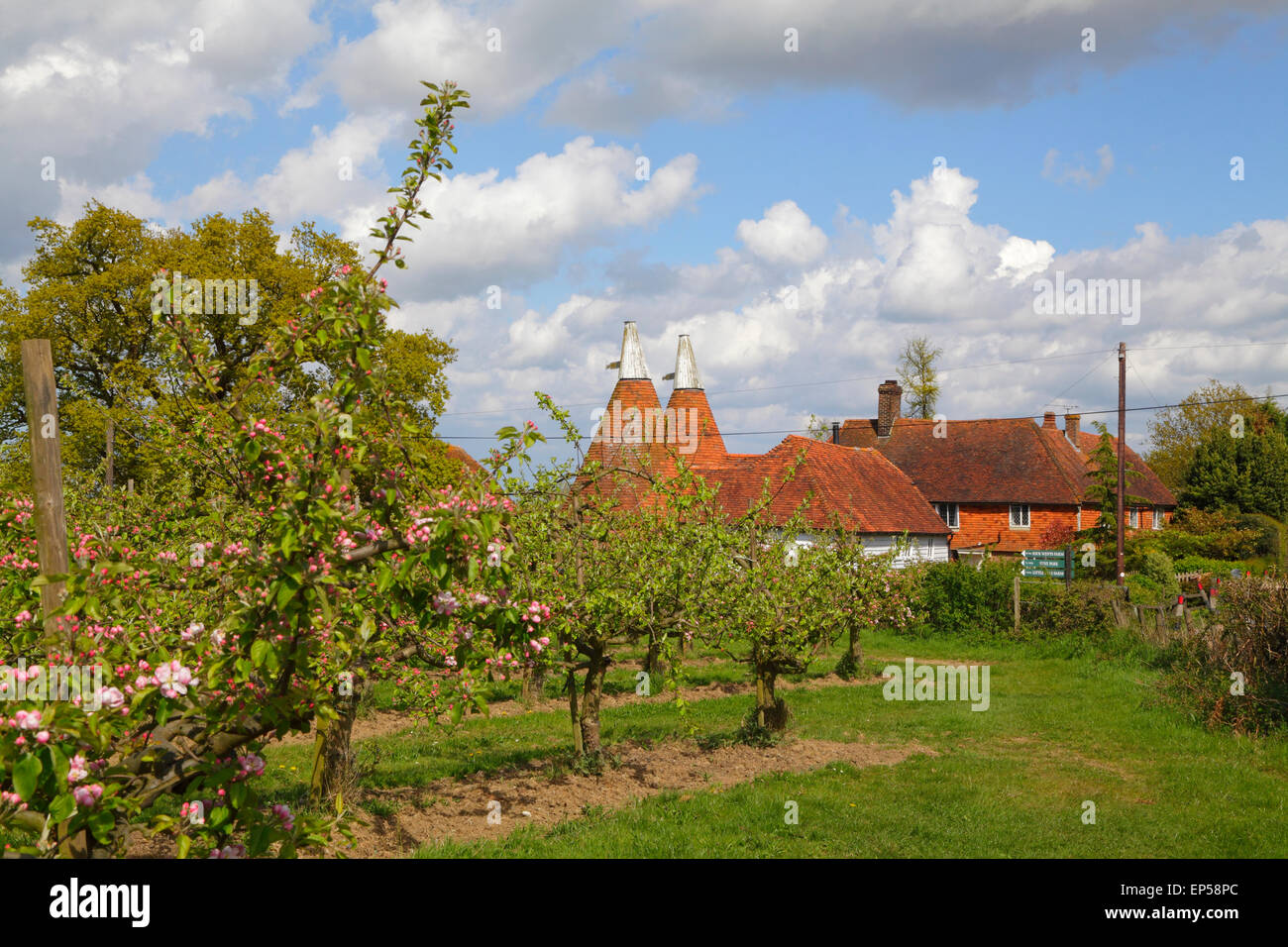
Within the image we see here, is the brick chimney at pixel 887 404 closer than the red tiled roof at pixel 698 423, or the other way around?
the red tiled roof at pixel 698 423

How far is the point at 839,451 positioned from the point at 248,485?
34.6 m

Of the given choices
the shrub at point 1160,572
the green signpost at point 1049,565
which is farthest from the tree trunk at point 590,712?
the shrub at point 1160,572

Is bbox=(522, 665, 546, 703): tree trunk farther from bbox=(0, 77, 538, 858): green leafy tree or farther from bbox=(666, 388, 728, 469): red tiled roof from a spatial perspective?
bbox=(666, 388, 728, 469): red tiled roof

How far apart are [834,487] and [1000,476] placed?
1663 cm

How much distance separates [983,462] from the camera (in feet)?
161

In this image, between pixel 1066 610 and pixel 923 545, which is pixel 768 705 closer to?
pixel 1066 610

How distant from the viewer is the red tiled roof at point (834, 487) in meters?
33.4

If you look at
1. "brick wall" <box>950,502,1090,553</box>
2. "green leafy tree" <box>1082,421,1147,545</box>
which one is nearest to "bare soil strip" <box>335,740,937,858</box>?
"green leafy tree" <box>1082,421,1147,545</box>

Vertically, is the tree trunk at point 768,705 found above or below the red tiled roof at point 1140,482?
below

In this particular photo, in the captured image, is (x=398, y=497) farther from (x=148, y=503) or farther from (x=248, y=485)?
(x=148, y=503)

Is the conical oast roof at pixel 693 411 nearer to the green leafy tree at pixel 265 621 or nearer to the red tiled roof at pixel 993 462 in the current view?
the red tiled roof at pixel 993 462

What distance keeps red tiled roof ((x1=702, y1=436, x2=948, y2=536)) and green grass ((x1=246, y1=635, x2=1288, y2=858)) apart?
14.6m

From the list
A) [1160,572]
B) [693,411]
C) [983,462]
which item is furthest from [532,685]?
[983,462]

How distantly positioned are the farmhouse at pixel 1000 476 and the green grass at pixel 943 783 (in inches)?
1188
